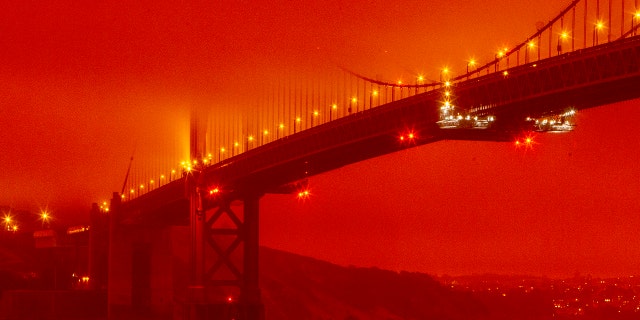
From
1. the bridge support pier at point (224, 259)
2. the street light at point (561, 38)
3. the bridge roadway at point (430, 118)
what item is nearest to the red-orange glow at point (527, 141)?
the bridge roadway at point (430, 118)

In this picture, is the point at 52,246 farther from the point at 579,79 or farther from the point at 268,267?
the point at 579,79

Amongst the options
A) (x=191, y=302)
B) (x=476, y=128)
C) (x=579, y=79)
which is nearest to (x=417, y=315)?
(x=191, y=302)

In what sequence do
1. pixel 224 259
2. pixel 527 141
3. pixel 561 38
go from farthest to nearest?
pixel 224 259
pixel 527 141
pixel 561 38

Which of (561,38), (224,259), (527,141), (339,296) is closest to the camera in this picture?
(561,38)

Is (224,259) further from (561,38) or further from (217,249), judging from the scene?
(561,38)

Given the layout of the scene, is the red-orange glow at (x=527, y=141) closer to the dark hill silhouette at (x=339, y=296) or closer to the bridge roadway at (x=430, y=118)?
the bridge roadway at (x=430, y=118)

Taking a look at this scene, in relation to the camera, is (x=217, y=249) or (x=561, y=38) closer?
(x=561, y=38)

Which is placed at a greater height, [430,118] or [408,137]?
[430,118]

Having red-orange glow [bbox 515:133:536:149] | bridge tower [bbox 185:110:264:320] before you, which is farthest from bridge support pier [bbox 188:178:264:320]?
red-orange glow [bbox 515:133:536:149]

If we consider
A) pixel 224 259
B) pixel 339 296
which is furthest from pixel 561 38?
pixel 339 296
